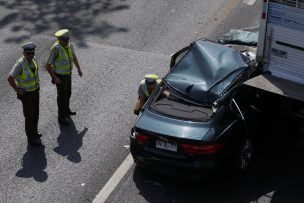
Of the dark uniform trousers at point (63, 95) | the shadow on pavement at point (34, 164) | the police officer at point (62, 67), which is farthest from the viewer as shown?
the dark uniform trousers at point (63, 95)

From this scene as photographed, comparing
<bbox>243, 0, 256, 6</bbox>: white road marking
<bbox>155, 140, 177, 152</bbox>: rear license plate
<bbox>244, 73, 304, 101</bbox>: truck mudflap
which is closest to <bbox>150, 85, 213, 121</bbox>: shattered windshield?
<bbox>155, 140, 177, 152</bbox>: rear license plate

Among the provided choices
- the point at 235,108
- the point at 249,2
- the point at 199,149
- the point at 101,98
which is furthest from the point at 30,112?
the point at 249,2

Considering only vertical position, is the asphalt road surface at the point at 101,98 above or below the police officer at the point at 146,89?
below

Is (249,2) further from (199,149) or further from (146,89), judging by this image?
(199,149)

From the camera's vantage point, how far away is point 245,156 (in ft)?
30.4

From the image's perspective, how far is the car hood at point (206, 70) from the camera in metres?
9.30

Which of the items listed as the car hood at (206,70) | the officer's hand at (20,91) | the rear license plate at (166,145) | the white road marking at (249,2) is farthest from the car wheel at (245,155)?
the white road marking at (249,2)

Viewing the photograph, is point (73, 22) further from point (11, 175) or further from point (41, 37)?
point (11, 175)

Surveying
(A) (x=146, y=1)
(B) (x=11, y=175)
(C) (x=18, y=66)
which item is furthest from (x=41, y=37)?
(B) (x=11, y=175)

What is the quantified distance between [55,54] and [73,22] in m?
4.78

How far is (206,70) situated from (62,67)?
2613mm

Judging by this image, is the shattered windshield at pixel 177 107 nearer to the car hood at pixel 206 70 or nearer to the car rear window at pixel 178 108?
the car rear window at pixel 178 108

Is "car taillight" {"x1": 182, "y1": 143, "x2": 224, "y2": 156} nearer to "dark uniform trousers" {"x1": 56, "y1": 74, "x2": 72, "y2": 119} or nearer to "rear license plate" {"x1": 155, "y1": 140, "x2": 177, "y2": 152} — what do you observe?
"rear license plate" {"x1": 155, "y1": 140, "x2": 177, "y2": 152}

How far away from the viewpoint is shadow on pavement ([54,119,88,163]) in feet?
33.1
